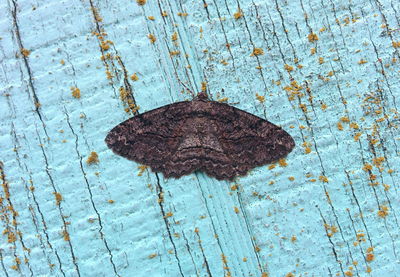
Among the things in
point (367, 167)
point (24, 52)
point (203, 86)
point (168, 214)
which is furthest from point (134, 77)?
point (367, 167)

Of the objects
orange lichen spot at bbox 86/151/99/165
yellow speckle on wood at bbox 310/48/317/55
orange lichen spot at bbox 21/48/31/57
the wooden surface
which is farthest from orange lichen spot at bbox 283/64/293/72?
orange lichen spot at bbox 21/48/31/57

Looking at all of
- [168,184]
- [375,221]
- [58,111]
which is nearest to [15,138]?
[58,111]

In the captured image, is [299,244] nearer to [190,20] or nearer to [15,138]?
[190,20]

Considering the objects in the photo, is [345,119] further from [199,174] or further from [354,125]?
[199,174]

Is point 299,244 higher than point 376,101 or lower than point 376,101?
lower

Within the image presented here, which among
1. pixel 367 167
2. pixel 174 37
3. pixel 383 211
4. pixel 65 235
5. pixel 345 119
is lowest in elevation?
pixel 383 211

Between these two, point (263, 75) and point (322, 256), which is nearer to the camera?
point (322, 256)

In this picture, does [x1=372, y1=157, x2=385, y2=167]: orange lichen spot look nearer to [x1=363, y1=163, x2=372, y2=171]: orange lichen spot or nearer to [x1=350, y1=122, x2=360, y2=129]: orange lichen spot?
[x1=363, y1=163, x2=372, y2=171]: orange lichen spot
